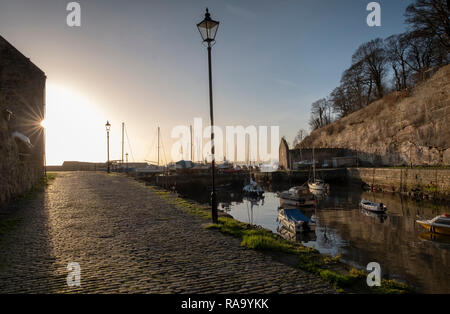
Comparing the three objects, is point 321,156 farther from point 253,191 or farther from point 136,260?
point 136,260

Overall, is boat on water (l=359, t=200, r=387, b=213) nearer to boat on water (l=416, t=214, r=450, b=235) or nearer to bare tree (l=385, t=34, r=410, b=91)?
boat on water (l=416, t=214, r=450, b=235)

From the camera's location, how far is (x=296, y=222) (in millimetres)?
18953

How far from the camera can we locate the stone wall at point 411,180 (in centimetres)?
2957

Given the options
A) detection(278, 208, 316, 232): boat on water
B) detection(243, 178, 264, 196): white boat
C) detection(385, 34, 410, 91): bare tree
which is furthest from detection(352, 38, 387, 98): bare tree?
detection(278, 208, 316, 232): boat on water

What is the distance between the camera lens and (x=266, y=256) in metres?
6.43

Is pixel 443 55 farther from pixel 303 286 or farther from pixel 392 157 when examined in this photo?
pixel 303 286

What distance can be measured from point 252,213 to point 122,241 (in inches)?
862

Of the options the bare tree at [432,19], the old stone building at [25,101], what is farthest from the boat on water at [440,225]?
the bare tree at [432,19]

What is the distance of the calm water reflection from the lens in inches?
450

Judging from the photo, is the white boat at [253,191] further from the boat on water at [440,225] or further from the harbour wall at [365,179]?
the boat on water at [440,225]

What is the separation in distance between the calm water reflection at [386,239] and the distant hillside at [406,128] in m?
15.5

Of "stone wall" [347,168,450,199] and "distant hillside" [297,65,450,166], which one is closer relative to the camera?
"stone wall" [347,168,450,199]

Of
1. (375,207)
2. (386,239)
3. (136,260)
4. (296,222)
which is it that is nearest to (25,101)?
(296,222)

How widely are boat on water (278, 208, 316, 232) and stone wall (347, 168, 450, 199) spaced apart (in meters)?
19.1
